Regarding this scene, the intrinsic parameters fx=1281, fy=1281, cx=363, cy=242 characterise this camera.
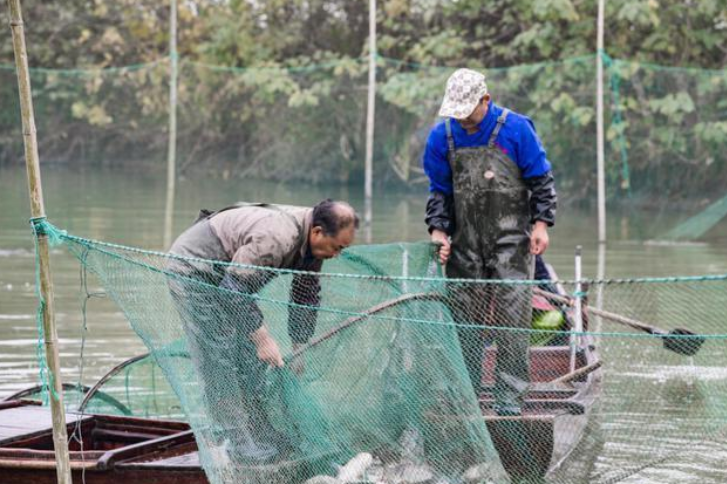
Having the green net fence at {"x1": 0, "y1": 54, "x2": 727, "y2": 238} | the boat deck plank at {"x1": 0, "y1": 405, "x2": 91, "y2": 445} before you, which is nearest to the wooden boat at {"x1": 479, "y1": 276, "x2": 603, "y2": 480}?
the boat deck plank at {"x1": 0, "y1": 405, "x2": 91, "y2": 445}

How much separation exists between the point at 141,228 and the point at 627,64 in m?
6.67

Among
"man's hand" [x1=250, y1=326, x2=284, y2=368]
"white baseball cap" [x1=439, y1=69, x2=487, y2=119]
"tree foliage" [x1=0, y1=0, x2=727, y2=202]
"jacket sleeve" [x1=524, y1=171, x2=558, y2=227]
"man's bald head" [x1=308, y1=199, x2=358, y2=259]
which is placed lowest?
"man's hand" [x1=250, y1=326, x2=284, y2=368]

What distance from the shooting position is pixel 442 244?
6527 millimetres

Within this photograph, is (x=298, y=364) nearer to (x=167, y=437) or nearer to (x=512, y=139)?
(x=167, y=437)

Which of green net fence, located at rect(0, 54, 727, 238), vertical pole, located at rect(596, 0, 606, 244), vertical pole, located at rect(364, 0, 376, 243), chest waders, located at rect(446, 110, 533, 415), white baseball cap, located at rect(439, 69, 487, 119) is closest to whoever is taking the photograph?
chest waders, located at rect(446, 110, 533, 415)

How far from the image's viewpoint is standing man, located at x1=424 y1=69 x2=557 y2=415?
614 cm

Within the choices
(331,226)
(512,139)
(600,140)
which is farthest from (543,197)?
(600,140)

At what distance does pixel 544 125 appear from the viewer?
17.2 meters

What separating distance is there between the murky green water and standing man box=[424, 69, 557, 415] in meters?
0.89

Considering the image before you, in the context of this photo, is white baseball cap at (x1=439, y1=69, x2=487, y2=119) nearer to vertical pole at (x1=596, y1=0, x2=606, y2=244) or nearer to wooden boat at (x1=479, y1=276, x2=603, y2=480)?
wooden boat at (x1=479, y1=276, x2=603, y2=480)

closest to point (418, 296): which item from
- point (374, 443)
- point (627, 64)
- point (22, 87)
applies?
point (374, 443)

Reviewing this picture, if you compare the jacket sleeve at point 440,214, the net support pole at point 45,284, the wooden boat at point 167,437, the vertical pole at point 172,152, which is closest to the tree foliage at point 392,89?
the vertical pole at point 172,152

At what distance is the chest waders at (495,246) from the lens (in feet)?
19.6

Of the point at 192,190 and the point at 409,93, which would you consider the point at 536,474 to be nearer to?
the point at 409,93
